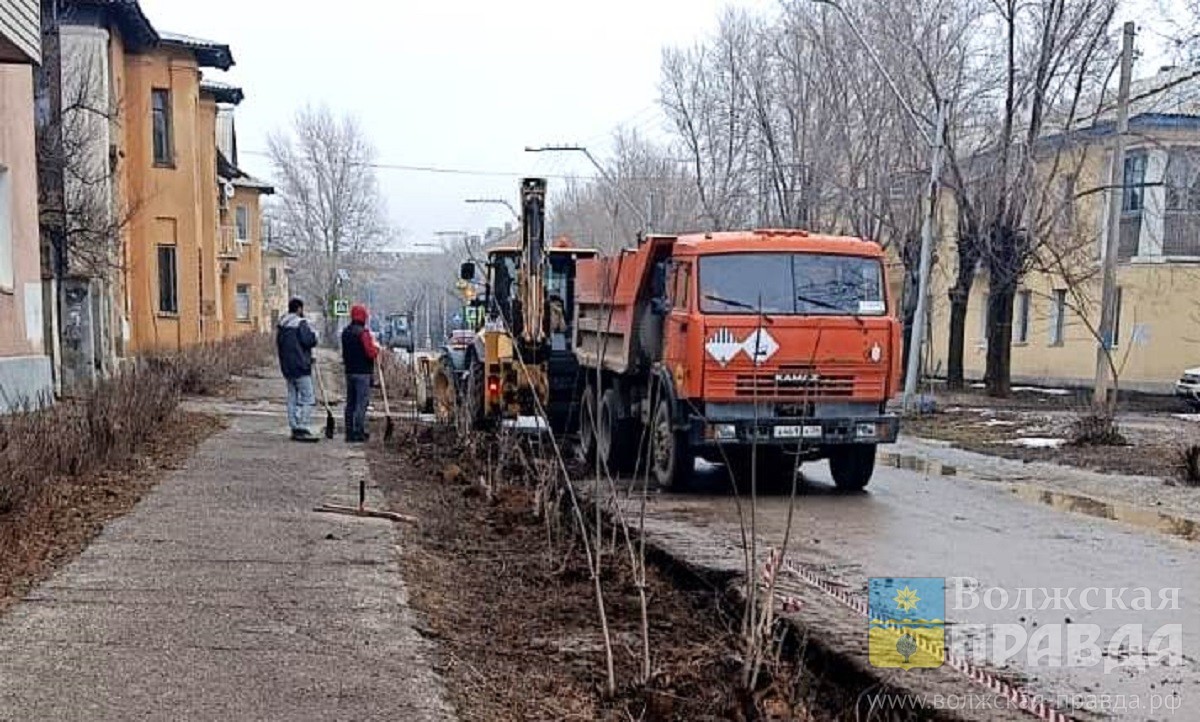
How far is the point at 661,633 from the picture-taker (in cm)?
678

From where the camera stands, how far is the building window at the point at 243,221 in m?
56.8

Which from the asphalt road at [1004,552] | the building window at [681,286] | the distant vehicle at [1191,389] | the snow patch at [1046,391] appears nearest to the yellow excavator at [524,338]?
the building window at [681,286]

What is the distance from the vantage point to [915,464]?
51.9 feet

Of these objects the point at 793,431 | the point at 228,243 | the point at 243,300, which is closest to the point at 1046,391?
the point at 793,431

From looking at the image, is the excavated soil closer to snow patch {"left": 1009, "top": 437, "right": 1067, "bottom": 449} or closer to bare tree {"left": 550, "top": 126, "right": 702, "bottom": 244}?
snow patch {"left": 1009, "top": 437, "right": 1067, "bottom": 449}

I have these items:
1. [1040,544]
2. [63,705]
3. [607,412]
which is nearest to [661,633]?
[63,705]

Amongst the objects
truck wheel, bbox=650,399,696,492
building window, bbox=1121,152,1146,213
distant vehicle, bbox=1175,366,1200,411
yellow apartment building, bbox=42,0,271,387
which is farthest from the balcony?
truck wheel, bbox=650,399,696,492

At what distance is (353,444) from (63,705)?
1055 centimetres

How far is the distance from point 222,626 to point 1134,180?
3067 cm

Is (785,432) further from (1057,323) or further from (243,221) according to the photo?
(243,221)

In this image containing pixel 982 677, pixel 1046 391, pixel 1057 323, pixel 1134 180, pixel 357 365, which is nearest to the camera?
pixel 982 677

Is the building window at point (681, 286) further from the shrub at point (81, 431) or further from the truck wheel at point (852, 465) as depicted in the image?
the shrub at point (81, 431)

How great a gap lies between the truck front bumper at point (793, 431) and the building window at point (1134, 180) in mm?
21407

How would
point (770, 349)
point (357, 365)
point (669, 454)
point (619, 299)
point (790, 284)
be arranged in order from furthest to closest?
point (357, 365), point (619, 299), point (669, 454), point (790, 284), point (770, 349)
